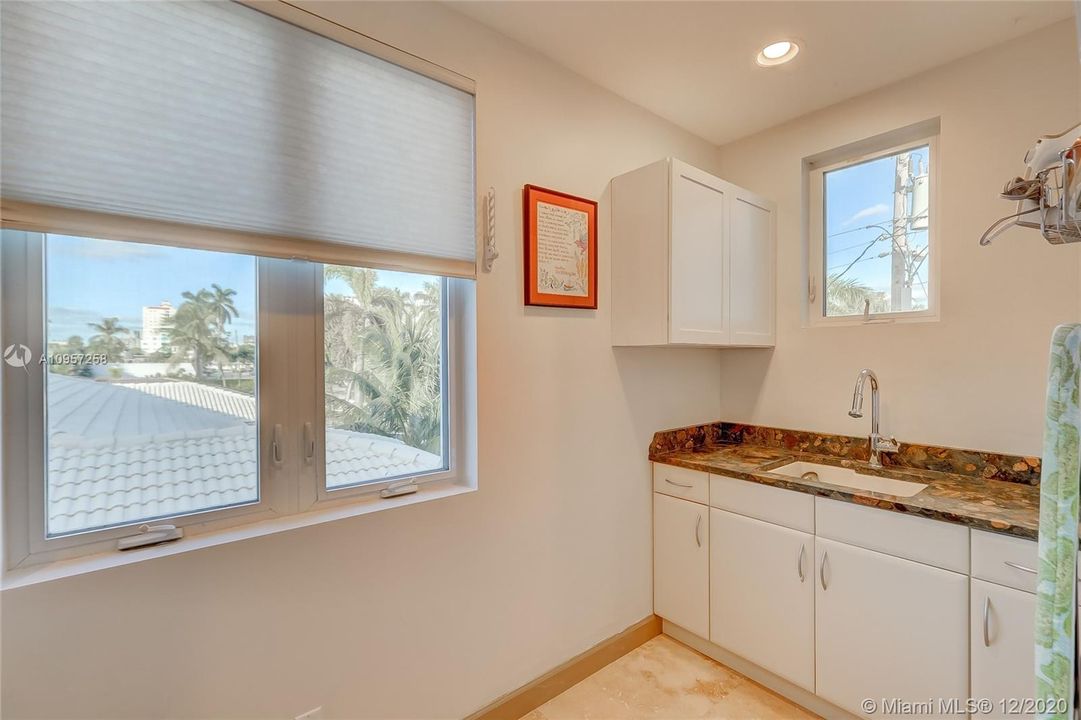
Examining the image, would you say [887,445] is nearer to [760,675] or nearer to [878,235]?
[878,235]

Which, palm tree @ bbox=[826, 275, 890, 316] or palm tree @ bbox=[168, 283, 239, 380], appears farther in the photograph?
palm tree @ bbox=[826, 275, 890, 316]

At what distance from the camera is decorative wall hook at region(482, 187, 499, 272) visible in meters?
1.63

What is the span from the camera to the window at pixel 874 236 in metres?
2.01

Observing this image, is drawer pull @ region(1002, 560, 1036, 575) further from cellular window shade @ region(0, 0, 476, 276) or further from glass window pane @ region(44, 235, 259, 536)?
glass window pane @ region(44, 235, 259, 536)

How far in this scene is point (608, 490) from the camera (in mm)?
2053

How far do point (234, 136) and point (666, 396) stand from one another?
1.99m

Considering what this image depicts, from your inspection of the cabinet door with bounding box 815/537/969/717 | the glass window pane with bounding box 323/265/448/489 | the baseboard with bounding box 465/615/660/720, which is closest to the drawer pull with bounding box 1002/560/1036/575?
the cabinet door with bounding box 815/537/969/717

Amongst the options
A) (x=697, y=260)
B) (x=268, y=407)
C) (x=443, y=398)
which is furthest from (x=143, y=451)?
(x=697, y=260)

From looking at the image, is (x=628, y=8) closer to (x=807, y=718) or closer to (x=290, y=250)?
(x=290, y=250)

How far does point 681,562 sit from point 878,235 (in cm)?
181

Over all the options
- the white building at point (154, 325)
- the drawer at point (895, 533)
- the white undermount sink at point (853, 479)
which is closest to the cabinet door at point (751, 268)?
the white undermount sink at point (853, 479)

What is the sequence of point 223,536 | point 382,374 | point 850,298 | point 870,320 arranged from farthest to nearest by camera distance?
point 850,298 < point 870,320 < point 382,374 < point 223,536

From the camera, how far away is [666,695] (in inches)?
71.6

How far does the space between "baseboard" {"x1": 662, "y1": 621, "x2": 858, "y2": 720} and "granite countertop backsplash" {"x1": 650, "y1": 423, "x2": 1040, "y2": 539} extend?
796 mm
